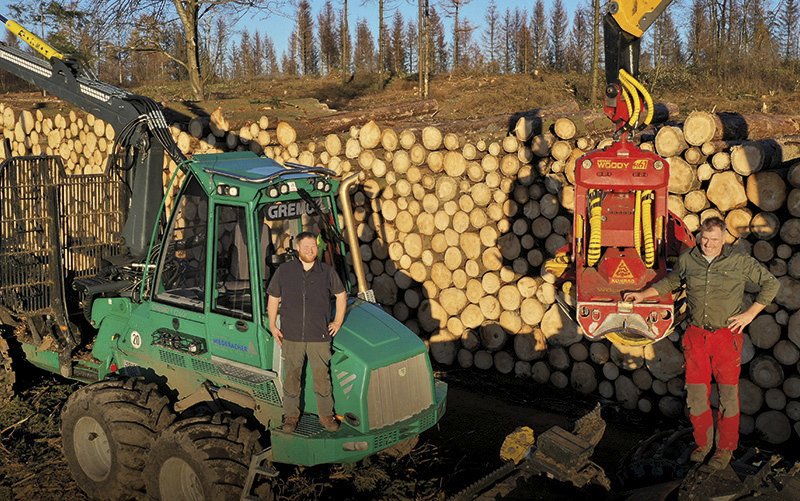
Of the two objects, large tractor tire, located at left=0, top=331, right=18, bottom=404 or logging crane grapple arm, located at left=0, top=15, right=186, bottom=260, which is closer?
logging crane grapple arm, located at left=0, top=15, right=186, bottom=260

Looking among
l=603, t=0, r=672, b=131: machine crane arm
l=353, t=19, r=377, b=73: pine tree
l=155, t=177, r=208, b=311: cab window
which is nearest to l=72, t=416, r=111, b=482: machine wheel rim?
l=155, t=177, r=208, b=311: cab window

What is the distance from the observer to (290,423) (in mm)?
4953

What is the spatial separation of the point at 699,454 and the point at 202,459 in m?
3.38

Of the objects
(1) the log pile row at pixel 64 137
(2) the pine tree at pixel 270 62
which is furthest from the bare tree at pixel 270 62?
(1) the log pile row at pixel 64 137

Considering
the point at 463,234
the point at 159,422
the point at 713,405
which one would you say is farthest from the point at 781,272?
the point at 159,422

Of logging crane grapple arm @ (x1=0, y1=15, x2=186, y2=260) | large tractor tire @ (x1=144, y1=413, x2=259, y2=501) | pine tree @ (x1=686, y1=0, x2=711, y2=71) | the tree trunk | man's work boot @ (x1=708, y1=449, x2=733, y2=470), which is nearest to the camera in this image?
large tractor tire @ (x1=144, y1=413, x2=259, y2=501)

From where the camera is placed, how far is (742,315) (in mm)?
5172

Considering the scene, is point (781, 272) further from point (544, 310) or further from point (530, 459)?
point (530, 459)

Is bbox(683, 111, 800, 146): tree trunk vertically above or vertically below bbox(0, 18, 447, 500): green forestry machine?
above

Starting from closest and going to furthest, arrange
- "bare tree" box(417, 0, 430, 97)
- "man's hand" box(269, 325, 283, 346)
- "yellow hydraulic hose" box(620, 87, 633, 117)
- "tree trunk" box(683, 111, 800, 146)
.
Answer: "man's hand" box(269, 325, 283, 346) < "yellow hydraulic hose" box(620, 87, 633, 117) < "tree trunk" box(683, 111, 800, 146) < "bare tree" box(417, 0, 430, 97)

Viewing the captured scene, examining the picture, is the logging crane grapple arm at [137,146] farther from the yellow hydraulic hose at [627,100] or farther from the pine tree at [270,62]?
the pine tree at [270,62]

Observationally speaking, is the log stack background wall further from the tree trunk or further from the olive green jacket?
the olive green jacket

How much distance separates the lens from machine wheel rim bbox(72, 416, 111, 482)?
5617mm

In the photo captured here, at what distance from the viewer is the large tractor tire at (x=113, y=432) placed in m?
5.33
